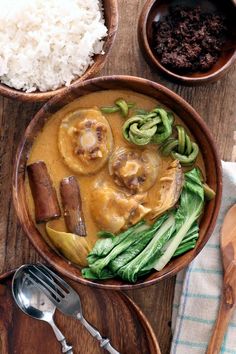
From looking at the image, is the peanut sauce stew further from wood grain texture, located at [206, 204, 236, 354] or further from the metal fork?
wood grain texture, located at [206, 204, 236, 354]

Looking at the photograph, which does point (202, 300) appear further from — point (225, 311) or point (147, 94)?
point (147, 94)

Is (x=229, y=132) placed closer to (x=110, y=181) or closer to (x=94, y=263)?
(x=110, y=181)

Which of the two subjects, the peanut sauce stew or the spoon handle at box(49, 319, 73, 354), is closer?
the peanut sauce stew

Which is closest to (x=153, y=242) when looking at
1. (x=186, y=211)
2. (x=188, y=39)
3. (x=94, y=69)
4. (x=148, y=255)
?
(x=148, y=255)

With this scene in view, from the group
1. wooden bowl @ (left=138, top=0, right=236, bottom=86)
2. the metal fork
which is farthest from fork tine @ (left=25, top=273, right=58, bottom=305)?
wooden bowl @ (left=138, top=0, right=236, bottom=86)

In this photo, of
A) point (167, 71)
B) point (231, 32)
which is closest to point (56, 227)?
point (167, 71)

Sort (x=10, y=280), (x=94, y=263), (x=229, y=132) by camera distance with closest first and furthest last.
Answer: (x=94, y=263) → (x=10, y=280) → (x=229, y=132)
